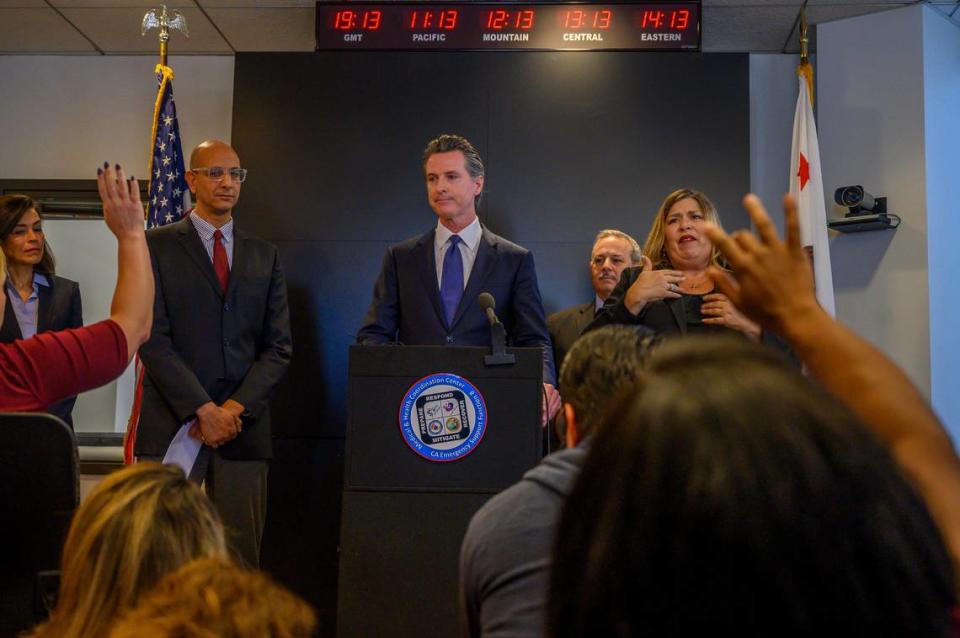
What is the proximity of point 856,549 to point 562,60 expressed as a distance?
4.48 meters

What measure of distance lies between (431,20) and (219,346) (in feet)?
6.72

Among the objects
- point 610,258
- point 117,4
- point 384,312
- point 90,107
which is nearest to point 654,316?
point 384,312

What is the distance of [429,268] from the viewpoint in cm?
338

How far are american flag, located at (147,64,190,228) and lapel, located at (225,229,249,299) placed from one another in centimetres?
89

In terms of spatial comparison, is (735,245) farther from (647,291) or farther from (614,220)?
(614,220)

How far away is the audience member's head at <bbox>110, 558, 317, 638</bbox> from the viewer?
849mm

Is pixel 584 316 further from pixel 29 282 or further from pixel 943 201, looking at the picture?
pixel 29 282

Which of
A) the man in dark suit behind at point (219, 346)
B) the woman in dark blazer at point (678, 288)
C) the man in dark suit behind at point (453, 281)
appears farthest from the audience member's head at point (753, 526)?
the man in dark suit behind at point (219, 346)

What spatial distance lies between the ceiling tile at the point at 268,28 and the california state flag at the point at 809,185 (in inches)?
95.9

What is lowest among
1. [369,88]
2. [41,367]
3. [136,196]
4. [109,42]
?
[41,367]

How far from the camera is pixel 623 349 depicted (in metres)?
1.35

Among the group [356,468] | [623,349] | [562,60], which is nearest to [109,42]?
[562,60]

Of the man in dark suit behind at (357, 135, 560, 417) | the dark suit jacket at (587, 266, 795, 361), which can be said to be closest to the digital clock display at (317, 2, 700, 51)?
the man in dark suit behind at (357, 135, 560, 417)

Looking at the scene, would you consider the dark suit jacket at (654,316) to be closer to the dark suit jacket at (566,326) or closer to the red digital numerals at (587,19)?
the dark suit jacket at (566,326)
